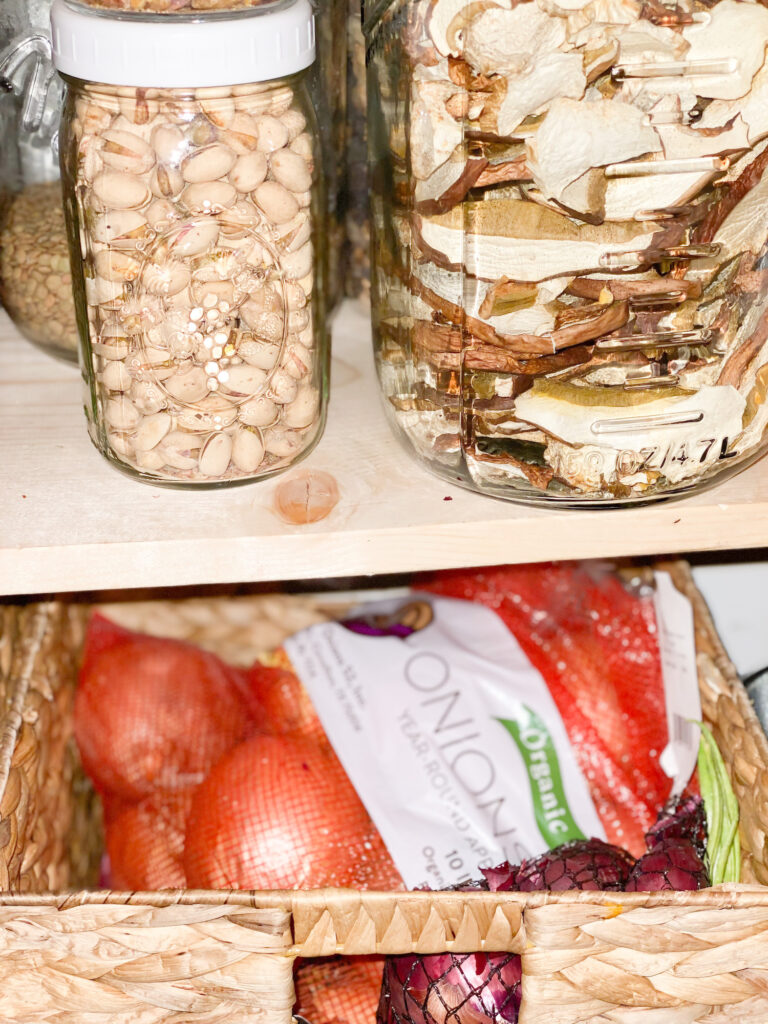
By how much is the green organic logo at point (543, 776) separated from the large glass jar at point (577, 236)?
0.25 metres

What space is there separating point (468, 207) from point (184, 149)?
0.39ft

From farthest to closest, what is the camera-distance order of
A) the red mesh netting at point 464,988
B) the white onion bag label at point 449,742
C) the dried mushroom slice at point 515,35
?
the white onion bag label at point 449,742, the red mesh netting at point 464,988, the dried mushroom slice at point 515,35

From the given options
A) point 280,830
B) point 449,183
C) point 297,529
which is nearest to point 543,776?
point 280,830

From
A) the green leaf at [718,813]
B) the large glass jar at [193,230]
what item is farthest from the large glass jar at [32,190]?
the green leaf at [718,813]

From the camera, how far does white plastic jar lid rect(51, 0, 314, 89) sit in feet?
1.36

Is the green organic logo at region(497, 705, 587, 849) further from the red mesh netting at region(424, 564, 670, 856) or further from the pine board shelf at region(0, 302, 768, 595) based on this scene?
the pine board shelf at region(0, 302, 768, 595)

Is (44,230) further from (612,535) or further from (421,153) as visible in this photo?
(612,535)

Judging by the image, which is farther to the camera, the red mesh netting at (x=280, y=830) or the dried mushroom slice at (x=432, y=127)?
the red mesh netting at (x=280, y=830)

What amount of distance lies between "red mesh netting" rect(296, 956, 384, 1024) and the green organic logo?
13 centimetres

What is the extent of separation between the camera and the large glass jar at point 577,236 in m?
0.41

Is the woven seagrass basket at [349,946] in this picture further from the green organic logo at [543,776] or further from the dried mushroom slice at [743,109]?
the dried mushroom slice at [743,109]

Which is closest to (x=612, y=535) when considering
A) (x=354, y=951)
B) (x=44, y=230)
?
(x=354, y=951)

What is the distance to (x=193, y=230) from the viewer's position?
1.46ft

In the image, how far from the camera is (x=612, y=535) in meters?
Result: 0.50
